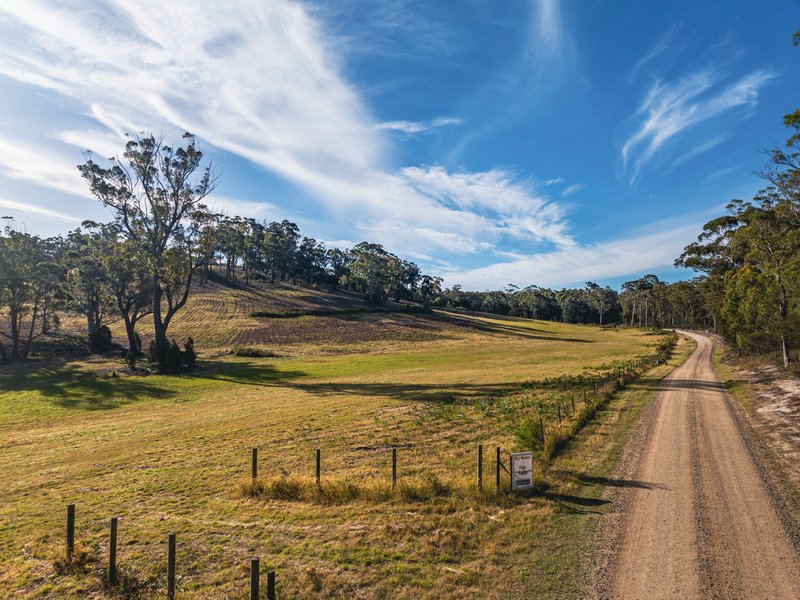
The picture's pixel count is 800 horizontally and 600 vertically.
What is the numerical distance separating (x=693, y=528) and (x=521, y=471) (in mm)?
5145

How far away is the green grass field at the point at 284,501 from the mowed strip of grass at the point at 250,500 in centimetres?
7

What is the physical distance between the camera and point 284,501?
15.1m

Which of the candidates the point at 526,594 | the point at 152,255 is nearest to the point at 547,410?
the point at 526,594

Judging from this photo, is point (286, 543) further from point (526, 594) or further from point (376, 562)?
point (526, 594)

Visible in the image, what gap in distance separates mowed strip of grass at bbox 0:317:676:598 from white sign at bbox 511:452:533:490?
683 millimetres

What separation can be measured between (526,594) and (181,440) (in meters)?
21.6

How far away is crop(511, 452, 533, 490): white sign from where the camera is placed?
14625mm

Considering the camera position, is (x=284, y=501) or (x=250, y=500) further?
(x=250, y=500)

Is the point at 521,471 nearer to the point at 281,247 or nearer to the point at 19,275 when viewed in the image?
the point at 19,275

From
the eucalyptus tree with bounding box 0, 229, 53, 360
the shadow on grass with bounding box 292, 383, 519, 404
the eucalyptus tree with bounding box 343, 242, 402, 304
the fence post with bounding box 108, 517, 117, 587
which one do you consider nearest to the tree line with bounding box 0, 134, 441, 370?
the eucalyptus tree with bounding box 0, 229, 53, 360

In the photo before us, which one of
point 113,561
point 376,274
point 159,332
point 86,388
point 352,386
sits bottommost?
point 86,388

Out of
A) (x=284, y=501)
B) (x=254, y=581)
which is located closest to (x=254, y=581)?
(x=254, y=581)

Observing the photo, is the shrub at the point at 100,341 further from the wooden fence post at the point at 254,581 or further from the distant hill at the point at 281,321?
the wooden fence post at the point at 254,581

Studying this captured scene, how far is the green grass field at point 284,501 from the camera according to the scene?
10273 millimetres
